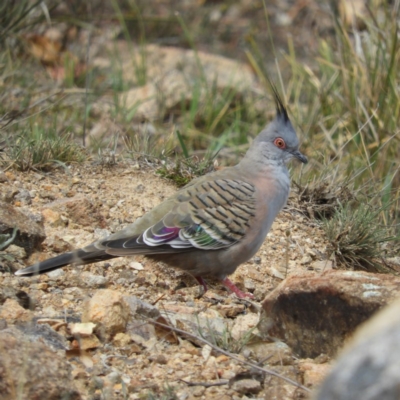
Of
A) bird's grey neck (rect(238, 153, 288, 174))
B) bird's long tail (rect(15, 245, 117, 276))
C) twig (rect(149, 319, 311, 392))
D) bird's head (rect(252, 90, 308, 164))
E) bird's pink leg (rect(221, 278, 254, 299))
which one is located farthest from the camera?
bird's head (rect(252, 90, 308, 164))

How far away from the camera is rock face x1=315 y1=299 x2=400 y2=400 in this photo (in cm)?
166

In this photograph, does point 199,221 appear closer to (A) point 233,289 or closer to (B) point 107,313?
(A) point 233,289

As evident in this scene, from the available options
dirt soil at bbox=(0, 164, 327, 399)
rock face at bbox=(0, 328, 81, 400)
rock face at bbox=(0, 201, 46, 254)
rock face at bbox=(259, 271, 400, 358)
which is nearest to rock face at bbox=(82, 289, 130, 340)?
dirt soil at bbox=(0, 164, 327, 399)

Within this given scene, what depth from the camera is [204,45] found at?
1084 cm

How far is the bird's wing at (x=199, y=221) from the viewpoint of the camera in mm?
4129

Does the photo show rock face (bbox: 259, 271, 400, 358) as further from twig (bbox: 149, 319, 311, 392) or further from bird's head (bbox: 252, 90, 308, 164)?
bird's head (bbox: 252, 90, 308, 164)

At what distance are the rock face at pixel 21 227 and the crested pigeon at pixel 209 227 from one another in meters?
0.35

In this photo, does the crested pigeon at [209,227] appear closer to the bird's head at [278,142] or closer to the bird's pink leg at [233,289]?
the bird's pink leg at [233,289]

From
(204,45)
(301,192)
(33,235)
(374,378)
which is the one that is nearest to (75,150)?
(33,235)

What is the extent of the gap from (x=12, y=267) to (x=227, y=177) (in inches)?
52.4

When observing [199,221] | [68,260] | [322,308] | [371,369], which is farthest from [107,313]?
[371,369]

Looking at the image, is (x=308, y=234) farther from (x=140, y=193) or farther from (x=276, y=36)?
(x=276, y=36)

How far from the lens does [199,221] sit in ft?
14.1

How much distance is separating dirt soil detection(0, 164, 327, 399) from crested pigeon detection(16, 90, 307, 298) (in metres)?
0.18
